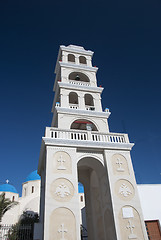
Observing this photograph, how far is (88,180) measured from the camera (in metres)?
17.4

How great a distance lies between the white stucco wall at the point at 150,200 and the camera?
14.7m

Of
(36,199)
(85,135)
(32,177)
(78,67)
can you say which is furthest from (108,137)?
(32,177)

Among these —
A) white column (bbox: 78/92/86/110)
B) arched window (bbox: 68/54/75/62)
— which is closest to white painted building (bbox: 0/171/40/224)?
white column (bbox: 78/92/86/110)

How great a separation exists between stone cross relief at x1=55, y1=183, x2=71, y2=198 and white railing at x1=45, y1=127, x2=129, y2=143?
3.31m

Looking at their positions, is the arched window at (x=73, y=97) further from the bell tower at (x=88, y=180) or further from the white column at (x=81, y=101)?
the bell tower at (x=88, y=180)

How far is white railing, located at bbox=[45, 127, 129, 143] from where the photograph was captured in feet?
44.6

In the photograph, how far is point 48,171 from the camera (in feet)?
38.7

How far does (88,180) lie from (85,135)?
A: 521cm

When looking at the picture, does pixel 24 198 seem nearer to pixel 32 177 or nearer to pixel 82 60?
pixel 32 177

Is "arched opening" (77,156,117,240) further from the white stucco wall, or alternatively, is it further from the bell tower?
the white stucco wall

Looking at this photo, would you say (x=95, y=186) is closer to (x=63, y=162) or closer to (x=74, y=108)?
(x=63, y=162)

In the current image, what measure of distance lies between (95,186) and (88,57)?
14.7 m

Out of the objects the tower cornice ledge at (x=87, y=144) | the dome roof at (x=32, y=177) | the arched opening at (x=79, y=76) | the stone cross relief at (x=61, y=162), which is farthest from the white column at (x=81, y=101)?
the dome roof at (x=32, y=177)

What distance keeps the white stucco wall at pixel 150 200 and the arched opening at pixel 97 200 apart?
3.42 meters
